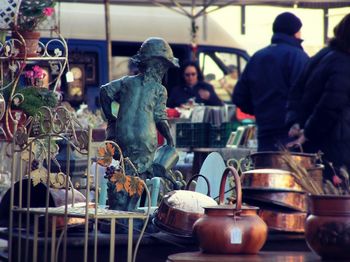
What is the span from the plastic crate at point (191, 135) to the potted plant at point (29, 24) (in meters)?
4.72

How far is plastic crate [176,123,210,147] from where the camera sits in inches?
421

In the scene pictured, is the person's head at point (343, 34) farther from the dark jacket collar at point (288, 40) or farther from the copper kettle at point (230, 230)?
the copper kettle at point (230, 230)

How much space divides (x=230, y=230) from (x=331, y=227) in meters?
0.36

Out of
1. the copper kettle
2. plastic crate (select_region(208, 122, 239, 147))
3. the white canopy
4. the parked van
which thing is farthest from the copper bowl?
the parked van

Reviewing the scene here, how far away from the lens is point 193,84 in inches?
547

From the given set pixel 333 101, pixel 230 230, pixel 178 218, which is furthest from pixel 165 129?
pixel 230 230

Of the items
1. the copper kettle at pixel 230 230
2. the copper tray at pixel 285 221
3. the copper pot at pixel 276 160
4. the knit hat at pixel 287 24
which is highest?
the knit hat at pixel 287 24

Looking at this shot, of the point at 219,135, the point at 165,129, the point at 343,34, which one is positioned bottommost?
the point at 219,135

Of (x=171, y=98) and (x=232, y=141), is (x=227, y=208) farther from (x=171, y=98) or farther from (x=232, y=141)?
(x=171, y=98)

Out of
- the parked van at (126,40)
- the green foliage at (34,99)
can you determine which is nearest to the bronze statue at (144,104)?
the green foliage at (34,99)

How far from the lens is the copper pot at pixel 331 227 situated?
395cm

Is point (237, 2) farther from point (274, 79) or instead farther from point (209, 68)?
point (274, 79)

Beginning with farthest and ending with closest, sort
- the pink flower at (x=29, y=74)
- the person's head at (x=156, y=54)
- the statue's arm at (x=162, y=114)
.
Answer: the pink flower at (x=29, y=74) → the statue's arm at (x=162, y=114) → the person's head at (x=156, y=54)

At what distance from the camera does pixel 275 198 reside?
549 cm
